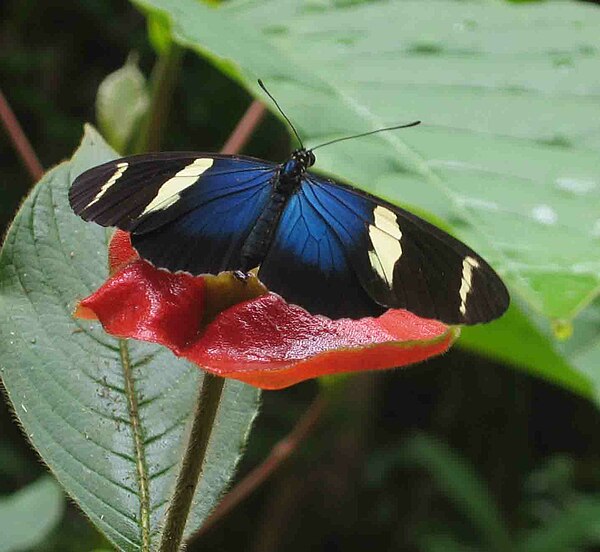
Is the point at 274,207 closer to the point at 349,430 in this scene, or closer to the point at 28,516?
the point at 28,516

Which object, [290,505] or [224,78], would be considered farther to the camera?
[224,78]

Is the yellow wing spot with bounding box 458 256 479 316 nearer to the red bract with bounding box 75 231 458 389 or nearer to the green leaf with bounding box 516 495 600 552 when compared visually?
the red bract with bounding box 75 231 458 389

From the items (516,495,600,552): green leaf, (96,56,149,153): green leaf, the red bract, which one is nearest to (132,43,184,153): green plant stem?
(96,56,149,153): green leaf

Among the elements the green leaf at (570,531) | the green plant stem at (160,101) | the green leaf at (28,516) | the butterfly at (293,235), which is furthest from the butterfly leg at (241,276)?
the green leaf at (570,531)

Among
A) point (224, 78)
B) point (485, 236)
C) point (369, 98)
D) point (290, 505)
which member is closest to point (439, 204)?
point (485, 236)

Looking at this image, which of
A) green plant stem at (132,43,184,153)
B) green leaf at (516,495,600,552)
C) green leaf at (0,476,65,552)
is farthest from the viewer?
green leaf at (516,495,600,552)

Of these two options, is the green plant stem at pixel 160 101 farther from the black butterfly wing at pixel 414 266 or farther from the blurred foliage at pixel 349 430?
the blurred foliage at pixel 349 430

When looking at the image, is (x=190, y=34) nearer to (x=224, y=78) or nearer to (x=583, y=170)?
(x=583, y=170)
